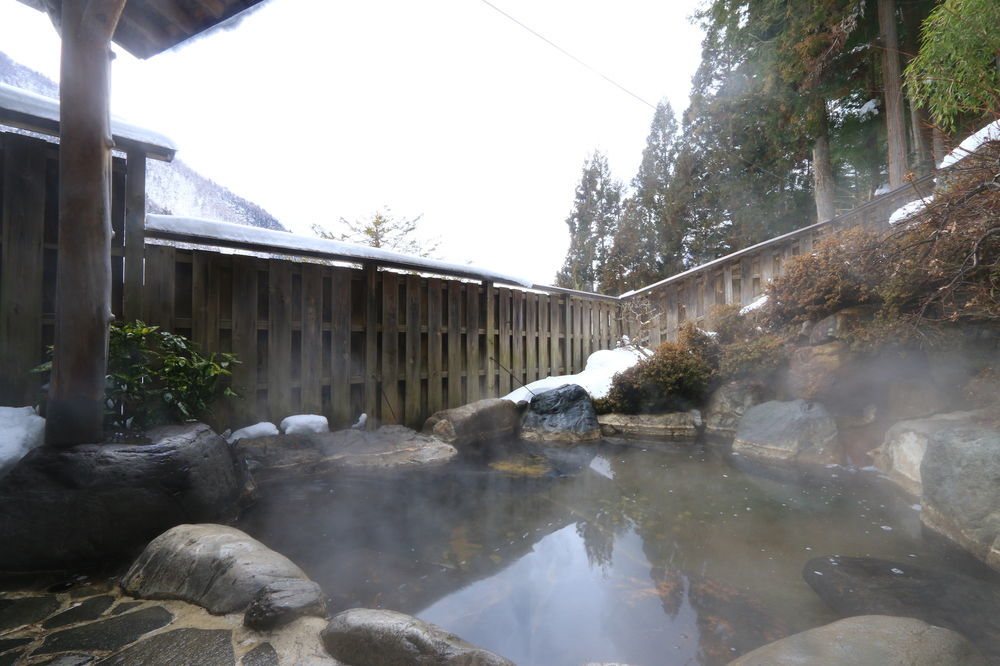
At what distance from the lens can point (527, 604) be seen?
2.18 m

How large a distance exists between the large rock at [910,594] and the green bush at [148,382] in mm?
4361

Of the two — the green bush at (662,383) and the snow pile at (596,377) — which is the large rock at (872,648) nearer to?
the green bush at (662,383)

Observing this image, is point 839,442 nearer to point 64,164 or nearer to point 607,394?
point 607,394

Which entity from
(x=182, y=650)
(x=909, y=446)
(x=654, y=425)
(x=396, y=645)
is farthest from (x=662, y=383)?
(x=182, y=650)

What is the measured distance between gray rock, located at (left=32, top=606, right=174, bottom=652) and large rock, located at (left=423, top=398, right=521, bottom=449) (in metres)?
3.72

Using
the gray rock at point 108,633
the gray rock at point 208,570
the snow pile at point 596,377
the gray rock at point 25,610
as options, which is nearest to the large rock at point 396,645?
the gray rock at point 208,570

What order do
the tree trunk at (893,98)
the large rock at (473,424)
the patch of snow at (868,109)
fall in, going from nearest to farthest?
the large rock at (473,424), the tree trunk at (893,98), the patch of snow at (868,109)

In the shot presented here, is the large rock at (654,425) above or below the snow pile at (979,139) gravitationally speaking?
below

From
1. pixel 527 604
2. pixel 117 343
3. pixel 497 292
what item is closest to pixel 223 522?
pixel 117 343

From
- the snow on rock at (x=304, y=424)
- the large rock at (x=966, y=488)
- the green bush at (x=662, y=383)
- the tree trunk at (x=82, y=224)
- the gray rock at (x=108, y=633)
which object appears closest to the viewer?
the gray rock at (x=108, y=633)

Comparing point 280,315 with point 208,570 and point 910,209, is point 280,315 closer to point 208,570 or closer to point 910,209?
point 208,570

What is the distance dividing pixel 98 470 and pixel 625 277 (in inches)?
749

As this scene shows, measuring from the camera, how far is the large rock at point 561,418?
617 cm

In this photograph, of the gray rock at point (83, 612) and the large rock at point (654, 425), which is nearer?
the gray rock at point (83, 612)
